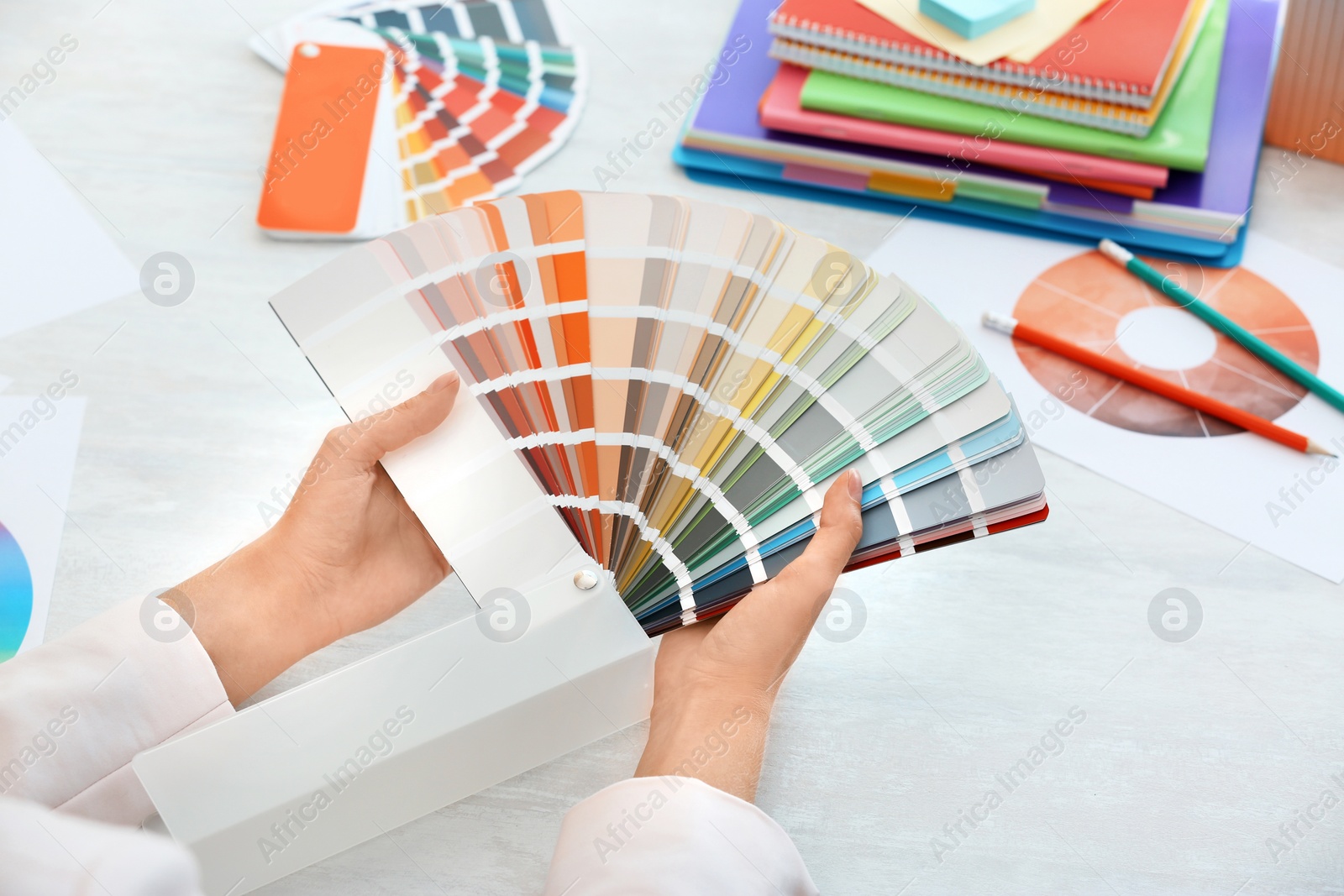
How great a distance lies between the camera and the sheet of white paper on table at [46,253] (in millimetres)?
1071

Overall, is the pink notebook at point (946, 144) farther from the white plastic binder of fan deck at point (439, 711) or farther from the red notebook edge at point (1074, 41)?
the white plastic binder of fan deck at point (439, 711)

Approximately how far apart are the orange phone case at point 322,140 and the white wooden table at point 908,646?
0.03 m

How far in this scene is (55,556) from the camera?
904 millimetres

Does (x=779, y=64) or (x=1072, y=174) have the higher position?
(x=779, y=64)

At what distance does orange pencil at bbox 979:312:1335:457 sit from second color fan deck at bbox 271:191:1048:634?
0.23 meters

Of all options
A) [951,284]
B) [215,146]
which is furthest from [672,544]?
[215,146]

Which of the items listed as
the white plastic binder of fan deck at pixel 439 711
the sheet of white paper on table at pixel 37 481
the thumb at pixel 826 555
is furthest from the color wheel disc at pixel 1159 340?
the sheet of white paper on table at pixel 37 481

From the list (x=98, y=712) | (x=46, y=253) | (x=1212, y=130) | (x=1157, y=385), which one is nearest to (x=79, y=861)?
(x=98, y=712)

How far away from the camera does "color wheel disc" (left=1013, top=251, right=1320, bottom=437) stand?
3.15 feet

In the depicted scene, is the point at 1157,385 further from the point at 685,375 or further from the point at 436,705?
the point at 436,705

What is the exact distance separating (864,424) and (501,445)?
26cm

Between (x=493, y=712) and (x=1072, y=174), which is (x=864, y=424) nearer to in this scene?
(x=493, y=712)

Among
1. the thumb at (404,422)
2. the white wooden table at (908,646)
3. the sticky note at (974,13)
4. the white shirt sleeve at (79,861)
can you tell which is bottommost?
the white wooden table at (908,646)

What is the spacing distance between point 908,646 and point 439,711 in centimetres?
37
